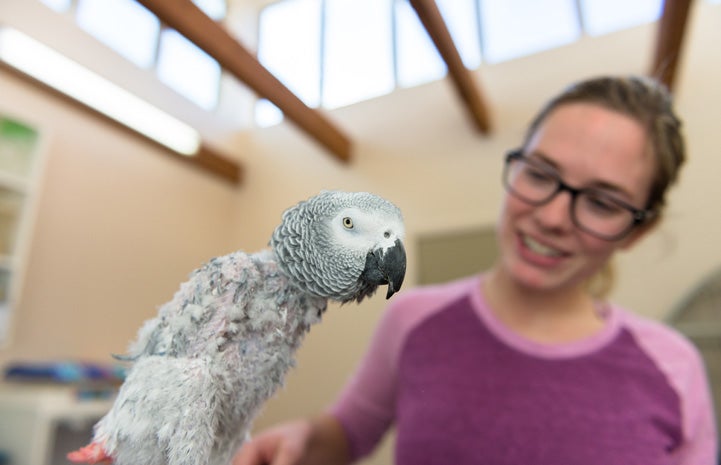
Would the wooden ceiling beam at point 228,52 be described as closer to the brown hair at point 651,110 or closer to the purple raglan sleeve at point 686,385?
the brown hair at point 651,110

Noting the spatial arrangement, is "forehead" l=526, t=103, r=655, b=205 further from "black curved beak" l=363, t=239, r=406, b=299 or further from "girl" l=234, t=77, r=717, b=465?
"black curved beak" l=363, t=239, r=406, b=299

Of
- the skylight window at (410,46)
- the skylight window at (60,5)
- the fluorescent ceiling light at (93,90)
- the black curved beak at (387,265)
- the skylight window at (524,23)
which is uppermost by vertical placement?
the skylight window at (524,23)

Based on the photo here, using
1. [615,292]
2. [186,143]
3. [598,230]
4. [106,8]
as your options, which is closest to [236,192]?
[186,143]

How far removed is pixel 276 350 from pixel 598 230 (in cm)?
36

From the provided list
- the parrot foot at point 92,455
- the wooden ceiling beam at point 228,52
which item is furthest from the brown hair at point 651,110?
the parrot foot at point 92,455

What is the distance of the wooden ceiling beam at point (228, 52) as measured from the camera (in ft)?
0.92

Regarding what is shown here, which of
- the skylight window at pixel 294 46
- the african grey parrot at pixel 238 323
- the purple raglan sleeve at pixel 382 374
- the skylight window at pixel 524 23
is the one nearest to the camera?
the african grey parrot at pixel 238 323

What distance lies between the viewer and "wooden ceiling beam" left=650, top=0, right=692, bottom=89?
510 millimetres

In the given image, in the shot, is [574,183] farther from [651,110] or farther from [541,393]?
[541,393]

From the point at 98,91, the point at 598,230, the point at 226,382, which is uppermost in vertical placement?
the point at 98,91

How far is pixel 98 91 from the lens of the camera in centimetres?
33

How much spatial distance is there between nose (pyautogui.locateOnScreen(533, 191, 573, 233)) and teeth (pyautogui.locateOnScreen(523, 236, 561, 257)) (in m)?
0.03

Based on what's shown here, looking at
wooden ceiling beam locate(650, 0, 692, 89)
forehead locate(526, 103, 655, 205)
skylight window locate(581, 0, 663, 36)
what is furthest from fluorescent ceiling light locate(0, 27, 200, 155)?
wooden ceiling beam locate(650, 0, 692, 89)

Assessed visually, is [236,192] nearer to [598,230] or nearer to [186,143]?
[186,143]
